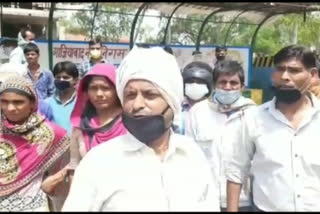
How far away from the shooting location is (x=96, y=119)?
10.8 feet

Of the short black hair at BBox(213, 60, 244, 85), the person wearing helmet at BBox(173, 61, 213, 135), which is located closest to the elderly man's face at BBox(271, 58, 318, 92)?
the short black hair at BBox(213, 60, 244, 85)

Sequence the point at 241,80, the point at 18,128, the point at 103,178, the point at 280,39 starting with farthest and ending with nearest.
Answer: the point at 280,39 → the point at 241,80 → the point at 18,128 → the point at 103,178

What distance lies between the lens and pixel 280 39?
4738cm

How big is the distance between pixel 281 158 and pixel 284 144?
2.7 inches

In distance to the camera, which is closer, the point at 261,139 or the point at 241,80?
the point at 261,139

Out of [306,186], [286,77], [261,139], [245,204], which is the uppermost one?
[286,77]

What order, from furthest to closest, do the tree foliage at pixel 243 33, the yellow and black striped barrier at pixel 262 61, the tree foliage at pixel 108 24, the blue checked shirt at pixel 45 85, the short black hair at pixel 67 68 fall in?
the tree foliage at pixel 243 33 → the yellow and black striped barrier at pixel 262 61 → the tree foliage at pixel 108 24 → the blue checked shirt at pixel 45 85 → the short black hair at pixel 67 68

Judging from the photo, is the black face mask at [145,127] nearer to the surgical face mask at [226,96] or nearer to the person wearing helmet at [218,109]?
the person wearing helmet at [218,109]

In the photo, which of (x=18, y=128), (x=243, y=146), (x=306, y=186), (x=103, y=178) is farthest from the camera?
(x=18, y=128)

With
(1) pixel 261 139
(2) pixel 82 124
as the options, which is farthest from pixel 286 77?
(2) pixel 82 124

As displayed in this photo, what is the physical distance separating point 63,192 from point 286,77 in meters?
1.25

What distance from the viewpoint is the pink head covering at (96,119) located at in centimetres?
317

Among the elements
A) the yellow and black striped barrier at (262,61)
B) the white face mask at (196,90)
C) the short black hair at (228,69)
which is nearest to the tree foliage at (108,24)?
the yellow and black striped barrier at (262,61)

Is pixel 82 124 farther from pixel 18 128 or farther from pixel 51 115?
pixel 51 115
